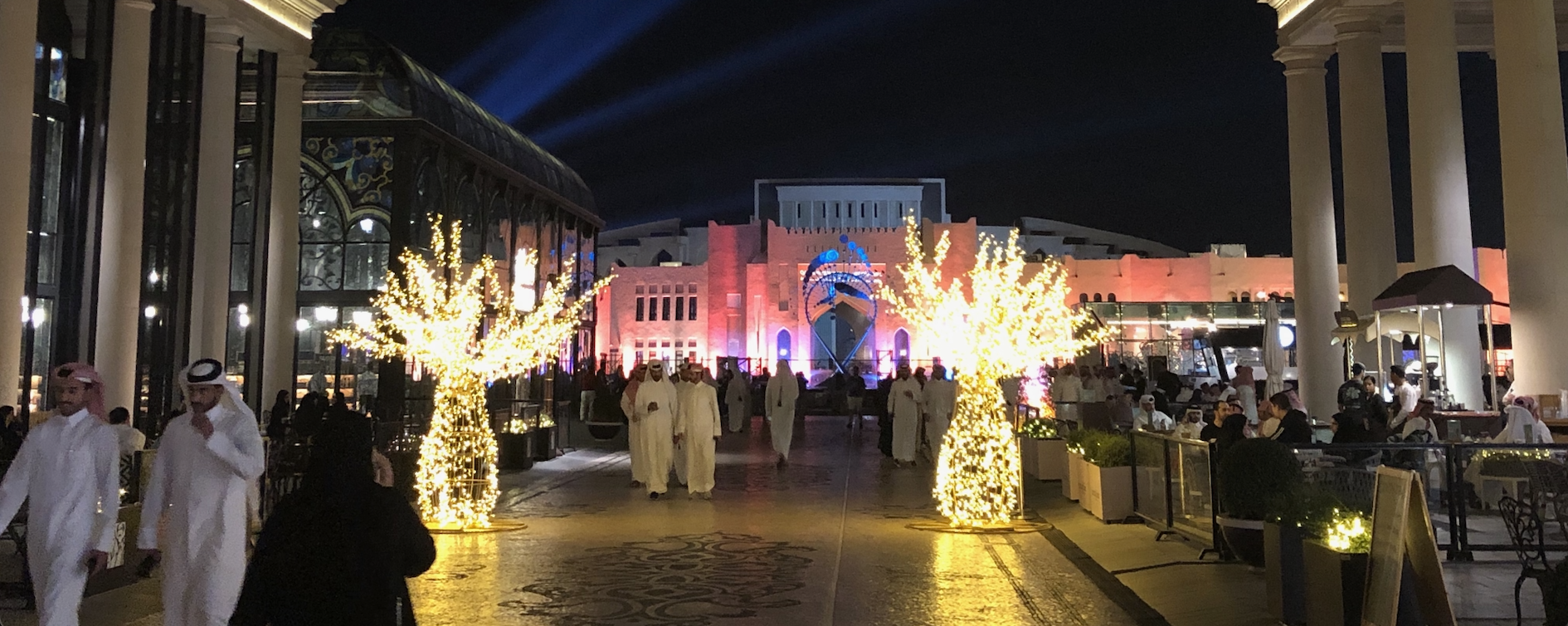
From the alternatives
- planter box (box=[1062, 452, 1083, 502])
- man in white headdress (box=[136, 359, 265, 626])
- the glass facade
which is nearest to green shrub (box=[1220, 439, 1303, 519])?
planter box (box=[1062, 452, 1083, 502])

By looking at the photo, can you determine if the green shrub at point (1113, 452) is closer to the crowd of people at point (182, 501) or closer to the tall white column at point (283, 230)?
the crowd of people at point (182, 501)

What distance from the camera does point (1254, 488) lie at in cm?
807

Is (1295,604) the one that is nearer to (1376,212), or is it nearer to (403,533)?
(403,533)

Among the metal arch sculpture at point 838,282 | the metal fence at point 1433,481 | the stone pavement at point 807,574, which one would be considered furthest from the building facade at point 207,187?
the metal arch sculpture at point 838,282

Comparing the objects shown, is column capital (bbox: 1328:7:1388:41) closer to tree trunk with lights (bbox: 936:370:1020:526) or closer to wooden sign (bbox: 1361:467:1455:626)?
tree trunk with lights (bbox: 936:370:1020:526)

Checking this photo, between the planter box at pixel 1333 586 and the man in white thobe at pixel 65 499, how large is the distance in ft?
20.5

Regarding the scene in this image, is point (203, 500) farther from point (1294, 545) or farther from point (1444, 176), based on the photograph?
point (1444, 176)

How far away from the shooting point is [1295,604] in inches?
276

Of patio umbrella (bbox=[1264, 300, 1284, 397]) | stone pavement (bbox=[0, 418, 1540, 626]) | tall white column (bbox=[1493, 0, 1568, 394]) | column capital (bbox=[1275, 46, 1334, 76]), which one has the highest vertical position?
column capital (bbox=[1275, 46, 1334, 76])

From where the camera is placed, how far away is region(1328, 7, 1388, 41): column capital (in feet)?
67.1

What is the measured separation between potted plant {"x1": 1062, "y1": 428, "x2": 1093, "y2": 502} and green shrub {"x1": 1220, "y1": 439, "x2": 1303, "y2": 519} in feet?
16.8

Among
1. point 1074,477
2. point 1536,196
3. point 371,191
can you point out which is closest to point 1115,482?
point 1074,477

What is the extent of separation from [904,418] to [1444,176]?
9128 mm

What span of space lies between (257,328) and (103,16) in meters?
5.76
